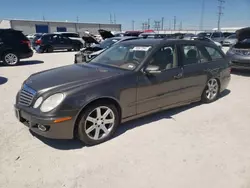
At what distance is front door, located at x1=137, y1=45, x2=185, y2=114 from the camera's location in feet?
12.2

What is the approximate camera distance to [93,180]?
2.59 m

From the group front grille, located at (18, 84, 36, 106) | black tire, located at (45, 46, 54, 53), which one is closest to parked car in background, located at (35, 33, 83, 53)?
black tire, located at (45, 46, 54, 53)

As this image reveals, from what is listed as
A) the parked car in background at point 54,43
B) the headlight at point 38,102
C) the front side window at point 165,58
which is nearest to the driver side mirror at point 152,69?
the front side window at point 165,58

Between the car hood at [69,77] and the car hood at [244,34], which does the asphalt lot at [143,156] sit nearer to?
the car hood at [69,77]

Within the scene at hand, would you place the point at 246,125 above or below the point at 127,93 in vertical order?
below

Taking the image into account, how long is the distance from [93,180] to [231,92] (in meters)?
5.03

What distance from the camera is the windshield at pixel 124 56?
3852 mm

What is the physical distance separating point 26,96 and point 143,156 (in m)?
1.87

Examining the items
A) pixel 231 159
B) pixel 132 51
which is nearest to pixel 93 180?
pixel 231 159

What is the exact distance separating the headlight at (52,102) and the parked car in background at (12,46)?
30.9ft

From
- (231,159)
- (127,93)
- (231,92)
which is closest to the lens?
(231,159)

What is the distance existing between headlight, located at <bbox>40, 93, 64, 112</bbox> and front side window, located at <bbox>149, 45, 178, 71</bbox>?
1643 millimetres

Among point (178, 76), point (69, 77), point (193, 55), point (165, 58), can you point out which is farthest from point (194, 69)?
point (69, 77)

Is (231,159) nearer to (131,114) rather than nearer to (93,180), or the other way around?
(131,114)
